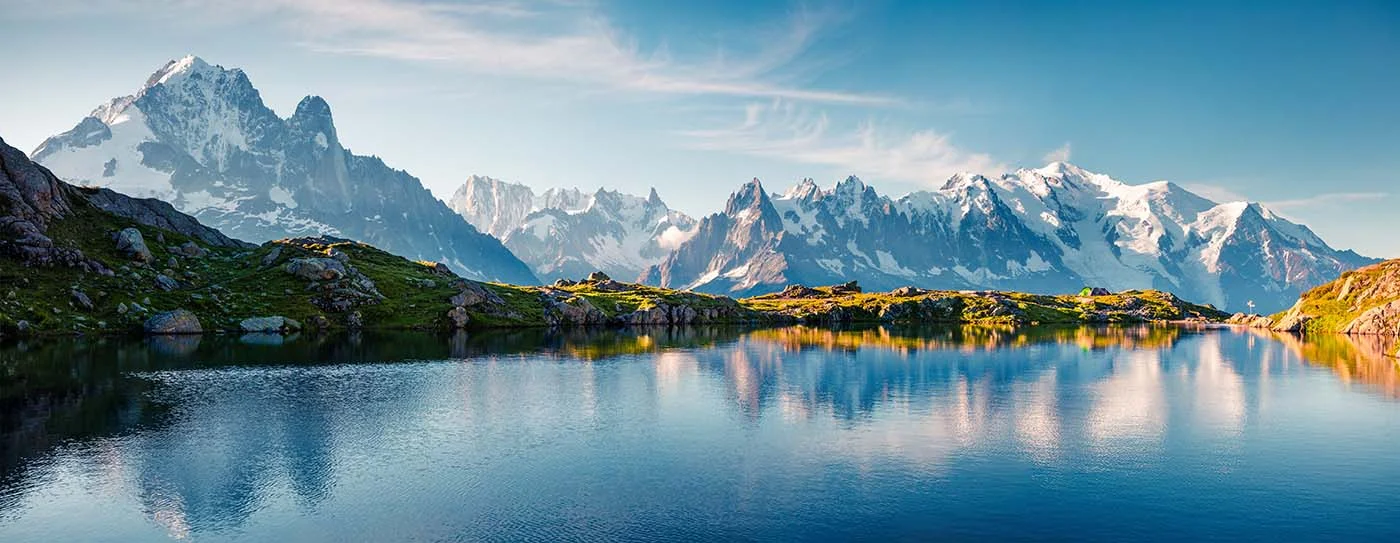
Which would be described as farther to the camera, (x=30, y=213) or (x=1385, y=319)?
(x=1385, y=319)

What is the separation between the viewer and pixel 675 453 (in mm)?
60969

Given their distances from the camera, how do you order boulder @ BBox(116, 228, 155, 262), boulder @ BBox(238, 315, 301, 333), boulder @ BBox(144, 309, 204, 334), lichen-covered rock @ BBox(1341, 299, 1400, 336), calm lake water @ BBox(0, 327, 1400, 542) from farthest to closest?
lichen-covered rock @ BBox(1341, 299, 1400, 336), boulder @ BBox(116, 228, 155, 262), boulder @ BBox(238, 315, 301, 333), boulder @ BBox(144, 309, 204, 334), calm lake water @ BBox(0, 327, 1400, 542)

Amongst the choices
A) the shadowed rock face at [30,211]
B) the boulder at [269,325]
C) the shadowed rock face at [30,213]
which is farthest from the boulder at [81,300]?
the boulder at [269,325]

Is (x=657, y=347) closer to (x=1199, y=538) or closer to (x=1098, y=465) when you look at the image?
(x=1098, y=465)

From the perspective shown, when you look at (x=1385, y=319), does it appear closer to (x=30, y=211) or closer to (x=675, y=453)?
(x=675, y=453)

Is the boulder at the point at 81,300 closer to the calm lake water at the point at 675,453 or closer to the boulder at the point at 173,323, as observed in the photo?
the boulder at the point at 173,323

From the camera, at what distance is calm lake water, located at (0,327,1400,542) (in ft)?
145

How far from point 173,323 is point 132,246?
34.1 m

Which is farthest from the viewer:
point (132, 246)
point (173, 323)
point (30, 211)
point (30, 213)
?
point (132, 246)

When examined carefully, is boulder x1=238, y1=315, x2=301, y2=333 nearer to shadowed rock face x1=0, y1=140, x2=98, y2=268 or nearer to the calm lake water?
shadowed rock face x1=0, y1=140, x2=98, y2=268

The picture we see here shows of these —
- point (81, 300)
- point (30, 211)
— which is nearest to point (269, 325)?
point (81, 300)

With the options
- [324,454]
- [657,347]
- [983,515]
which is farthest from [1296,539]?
[657,347]

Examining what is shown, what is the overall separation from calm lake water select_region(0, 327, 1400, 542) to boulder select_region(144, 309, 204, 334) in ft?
130

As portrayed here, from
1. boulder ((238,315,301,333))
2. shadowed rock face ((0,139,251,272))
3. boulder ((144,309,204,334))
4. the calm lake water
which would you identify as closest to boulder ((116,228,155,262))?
shadowed rock face ((0,139,251,272))
